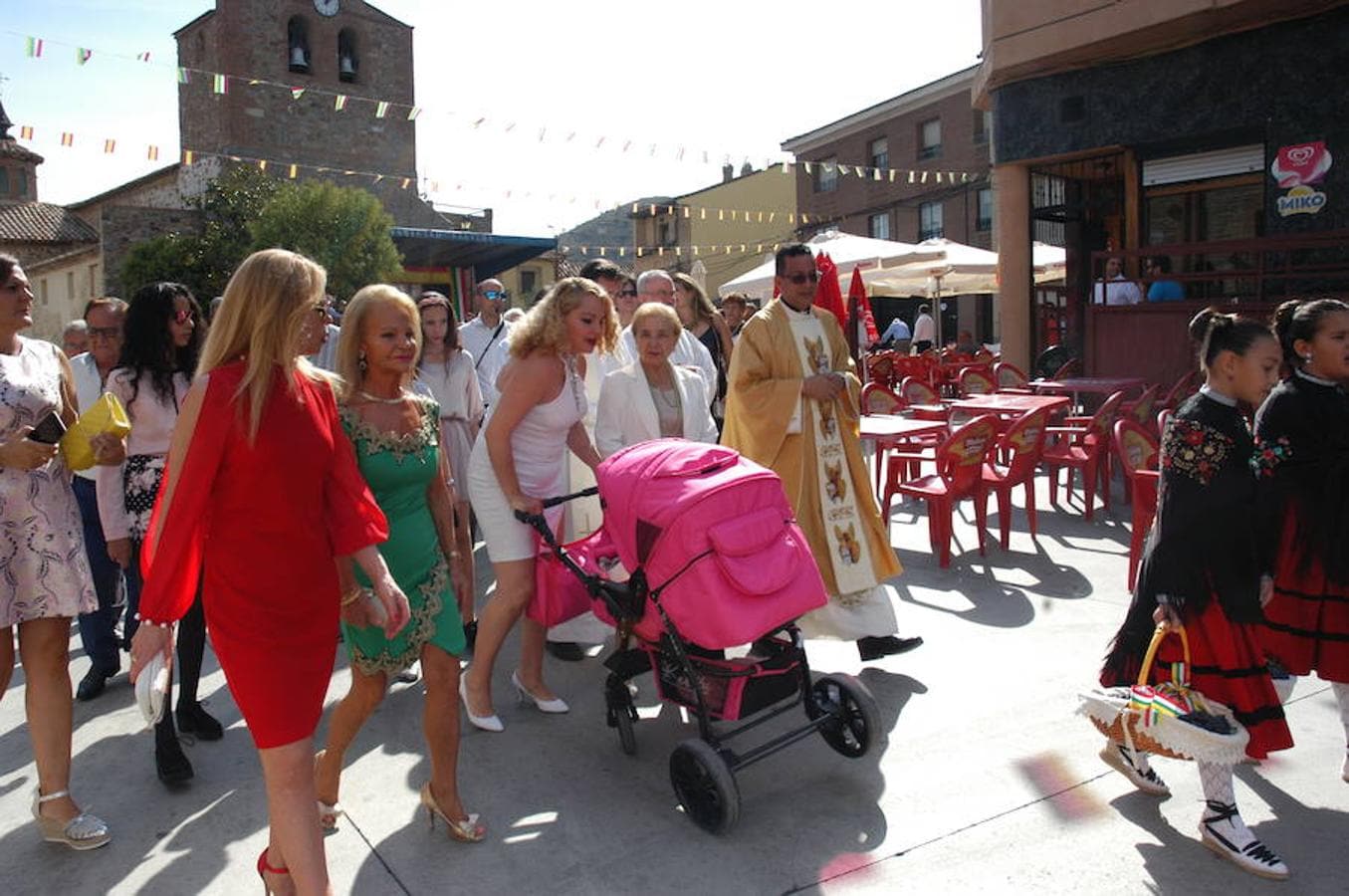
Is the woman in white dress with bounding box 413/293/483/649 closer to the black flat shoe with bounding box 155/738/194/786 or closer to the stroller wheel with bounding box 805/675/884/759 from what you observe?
the black flat shoe with bounding box 155/738/194/786

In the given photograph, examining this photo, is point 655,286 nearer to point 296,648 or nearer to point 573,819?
point 573,819

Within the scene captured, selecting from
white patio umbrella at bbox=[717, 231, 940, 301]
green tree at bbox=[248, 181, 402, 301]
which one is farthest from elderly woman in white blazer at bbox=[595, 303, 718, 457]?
green tree at bbox=[248, 181, 402, 301]

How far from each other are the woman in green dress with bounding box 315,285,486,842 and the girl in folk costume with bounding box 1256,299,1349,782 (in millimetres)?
2716

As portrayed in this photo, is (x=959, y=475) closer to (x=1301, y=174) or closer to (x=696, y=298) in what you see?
(x=696, y=298)

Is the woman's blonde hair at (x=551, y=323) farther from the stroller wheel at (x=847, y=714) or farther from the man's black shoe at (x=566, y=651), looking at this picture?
the man's black shoe at (x=566, y=651)

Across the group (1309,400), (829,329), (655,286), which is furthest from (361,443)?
(655,286)

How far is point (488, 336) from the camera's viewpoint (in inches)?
282

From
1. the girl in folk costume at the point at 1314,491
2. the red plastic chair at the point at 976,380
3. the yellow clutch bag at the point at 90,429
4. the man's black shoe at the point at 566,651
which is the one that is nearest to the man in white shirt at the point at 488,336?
the man's black shoe at the point at 566,651

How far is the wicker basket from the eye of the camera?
9.42 ft

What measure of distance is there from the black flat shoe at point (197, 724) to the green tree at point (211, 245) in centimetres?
2615

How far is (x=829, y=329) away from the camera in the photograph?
16.9 feet

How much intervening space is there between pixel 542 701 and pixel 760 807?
4.30 ft

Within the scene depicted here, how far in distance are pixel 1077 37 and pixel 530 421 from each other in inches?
411

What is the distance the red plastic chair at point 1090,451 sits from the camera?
7.55 m
